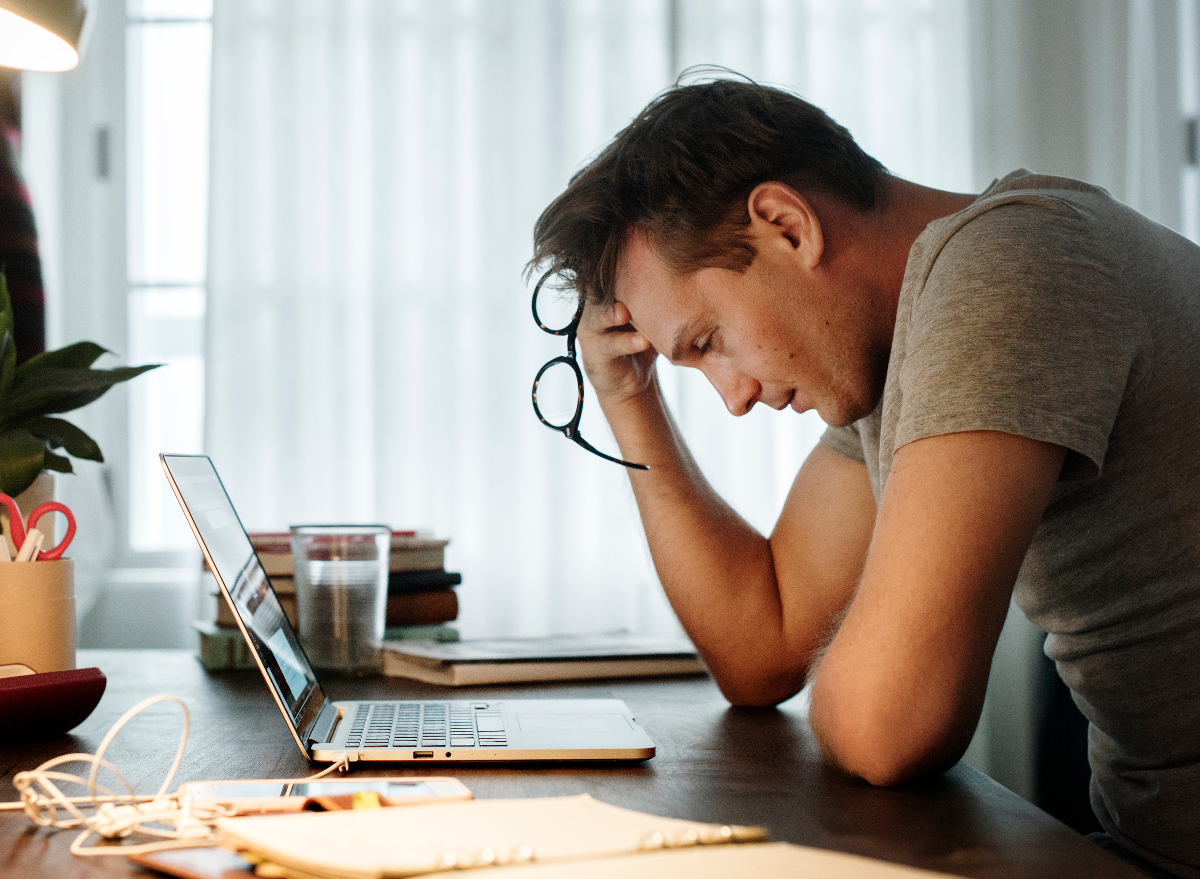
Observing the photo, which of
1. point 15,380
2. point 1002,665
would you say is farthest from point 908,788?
point 1002,665

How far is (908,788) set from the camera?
686 millimetres

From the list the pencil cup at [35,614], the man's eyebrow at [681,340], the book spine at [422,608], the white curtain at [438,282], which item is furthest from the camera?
the white curtain at [438,282]

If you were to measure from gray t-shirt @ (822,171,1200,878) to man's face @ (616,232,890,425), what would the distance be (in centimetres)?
16

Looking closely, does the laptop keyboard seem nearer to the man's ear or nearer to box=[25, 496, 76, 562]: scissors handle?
box=[25, 496, 76, 562]: scissors handle

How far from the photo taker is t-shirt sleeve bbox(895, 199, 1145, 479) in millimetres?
695

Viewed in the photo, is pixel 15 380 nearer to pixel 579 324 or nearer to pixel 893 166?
pixel 579 324

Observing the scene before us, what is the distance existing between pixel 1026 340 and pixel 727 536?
0.57m

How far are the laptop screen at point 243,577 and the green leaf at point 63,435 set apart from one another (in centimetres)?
26

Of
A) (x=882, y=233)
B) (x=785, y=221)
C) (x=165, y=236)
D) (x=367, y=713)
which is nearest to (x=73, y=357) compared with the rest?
(x=367, y=713)

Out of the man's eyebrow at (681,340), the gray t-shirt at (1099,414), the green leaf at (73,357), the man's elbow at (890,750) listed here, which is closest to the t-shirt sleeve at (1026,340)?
the gray t-shirt at (1099,414)

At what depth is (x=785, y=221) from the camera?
3.25ft

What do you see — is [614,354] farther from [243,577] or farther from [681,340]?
[243,577]

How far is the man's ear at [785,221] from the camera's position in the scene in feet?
3.21

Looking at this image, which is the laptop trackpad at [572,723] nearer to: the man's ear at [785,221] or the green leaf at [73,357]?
the man's ear at [785,221]
